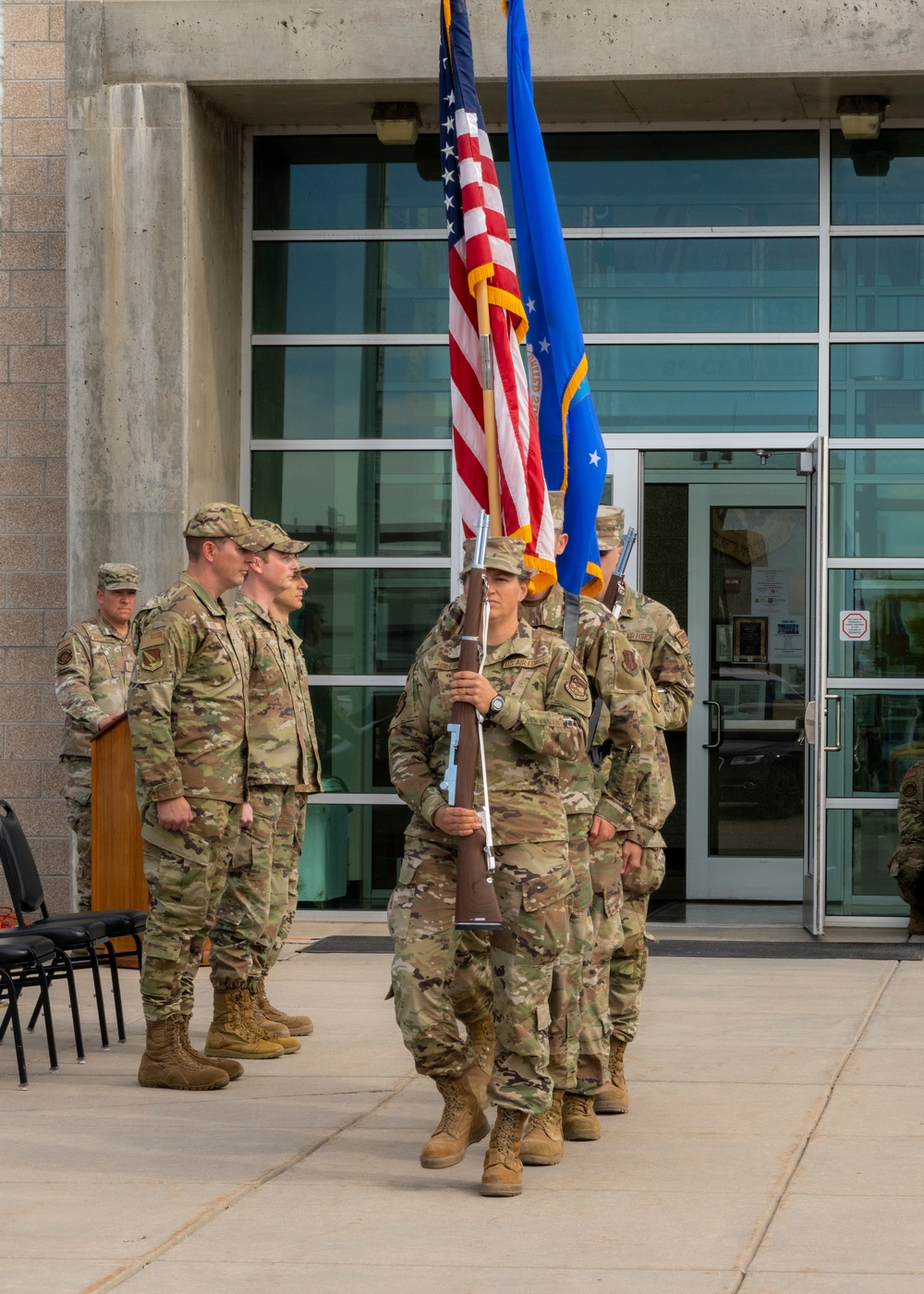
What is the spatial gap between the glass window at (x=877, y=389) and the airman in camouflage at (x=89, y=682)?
4407mm

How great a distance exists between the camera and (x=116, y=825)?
8891 mm

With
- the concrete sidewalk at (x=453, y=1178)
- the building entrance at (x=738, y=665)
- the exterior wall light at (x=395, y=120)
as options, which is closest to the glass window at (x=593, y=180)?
the exterior wall light at (x=395, y=120)

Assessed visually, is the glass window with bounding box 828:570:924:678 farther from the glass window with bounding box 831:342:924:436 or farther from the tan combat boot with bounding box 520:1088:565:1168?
the tan combat boot with bounding box 520:1088:565:1168

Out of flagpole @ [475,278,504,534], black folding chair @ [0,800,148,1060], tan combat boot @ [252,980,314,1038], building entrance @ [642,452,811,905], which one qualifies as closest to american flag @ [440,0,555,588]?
flagpole @ [475,278,504,534]

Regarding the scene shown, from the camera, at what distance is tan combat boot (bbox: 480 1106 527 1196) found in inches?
197

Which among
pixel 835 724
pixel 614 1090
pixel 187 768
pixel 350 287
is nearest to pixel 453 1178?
pixel 614 1090

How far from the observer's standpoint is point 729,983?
886 centimetres

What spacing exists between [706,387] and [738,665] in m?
1.75

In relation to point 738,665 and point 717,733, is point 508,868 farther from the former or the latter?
point 738,665

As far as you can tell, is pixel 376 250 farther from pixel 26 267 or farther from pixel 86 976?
pixel 86 976

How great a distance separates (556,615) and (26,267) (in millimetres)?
6272

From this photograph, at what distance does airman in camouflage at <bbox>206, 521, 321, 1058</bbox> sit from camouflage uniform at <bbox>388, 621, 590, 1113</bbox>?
179cm

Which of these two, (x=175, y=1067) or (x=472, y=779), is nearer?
(x=472, y=779)

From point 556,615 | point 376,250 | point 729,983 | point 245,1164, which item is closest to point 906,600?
point 729,983
